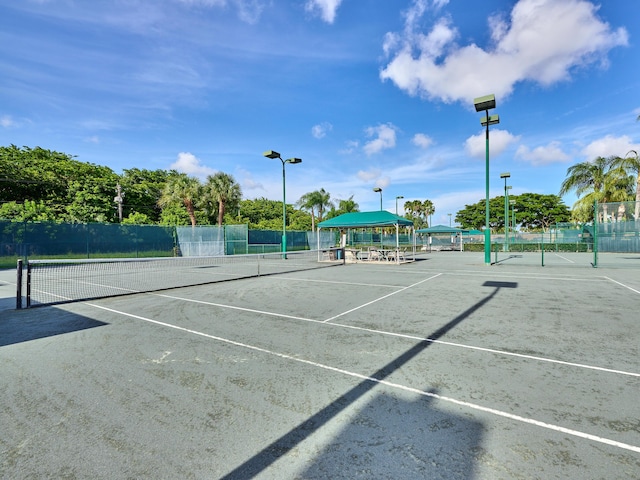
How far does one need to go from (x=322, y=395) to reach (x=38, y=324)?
21.4 ft

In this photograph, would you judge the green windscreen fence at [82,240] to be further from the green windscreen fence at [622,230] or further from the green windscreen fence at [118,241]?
the green windscreen fence at [622,230]

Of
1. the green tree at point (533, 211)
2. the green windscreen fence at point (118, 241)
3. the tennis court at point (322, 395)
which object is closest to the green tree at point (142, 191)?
the green windscreen fence at point (118, 241)

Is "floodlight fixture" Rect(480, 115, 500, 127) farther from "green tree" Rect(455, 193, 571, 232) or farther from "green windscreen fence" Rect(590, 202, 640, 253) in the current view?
"green tree" Rect(455, 193, 571, 232)

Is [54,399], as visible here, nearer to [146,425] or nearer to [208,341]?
[146,425]

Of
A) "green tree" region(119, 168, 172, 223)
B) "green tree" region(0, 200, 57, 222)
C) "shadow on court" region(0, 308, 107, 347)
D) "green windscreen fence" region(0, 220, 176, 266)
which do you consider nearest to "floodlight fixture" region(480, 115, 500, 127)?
"shadow on court" region(0, 308, 107, 347)

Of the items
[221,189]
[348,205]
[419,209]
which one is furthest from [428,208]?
[221,189]

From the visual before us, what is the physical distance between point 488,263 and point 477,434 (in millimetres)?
18868

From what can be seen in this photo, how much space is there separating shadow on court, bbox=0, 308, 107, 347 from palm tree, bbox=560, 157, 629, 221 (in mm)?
37913

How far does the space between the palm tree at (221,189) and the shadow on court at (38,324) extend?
96.4 feet

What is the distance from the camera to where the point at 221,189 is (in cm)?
3644

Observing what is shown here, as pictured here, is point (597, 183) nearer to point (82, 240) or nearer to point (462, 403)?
point (462, 403)

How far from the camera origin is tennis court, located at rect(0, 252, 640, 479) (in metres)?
2.40

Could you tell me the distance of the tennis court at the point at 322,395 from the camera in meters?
2.40

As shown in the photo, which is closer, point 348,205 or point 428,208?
point 348,205
